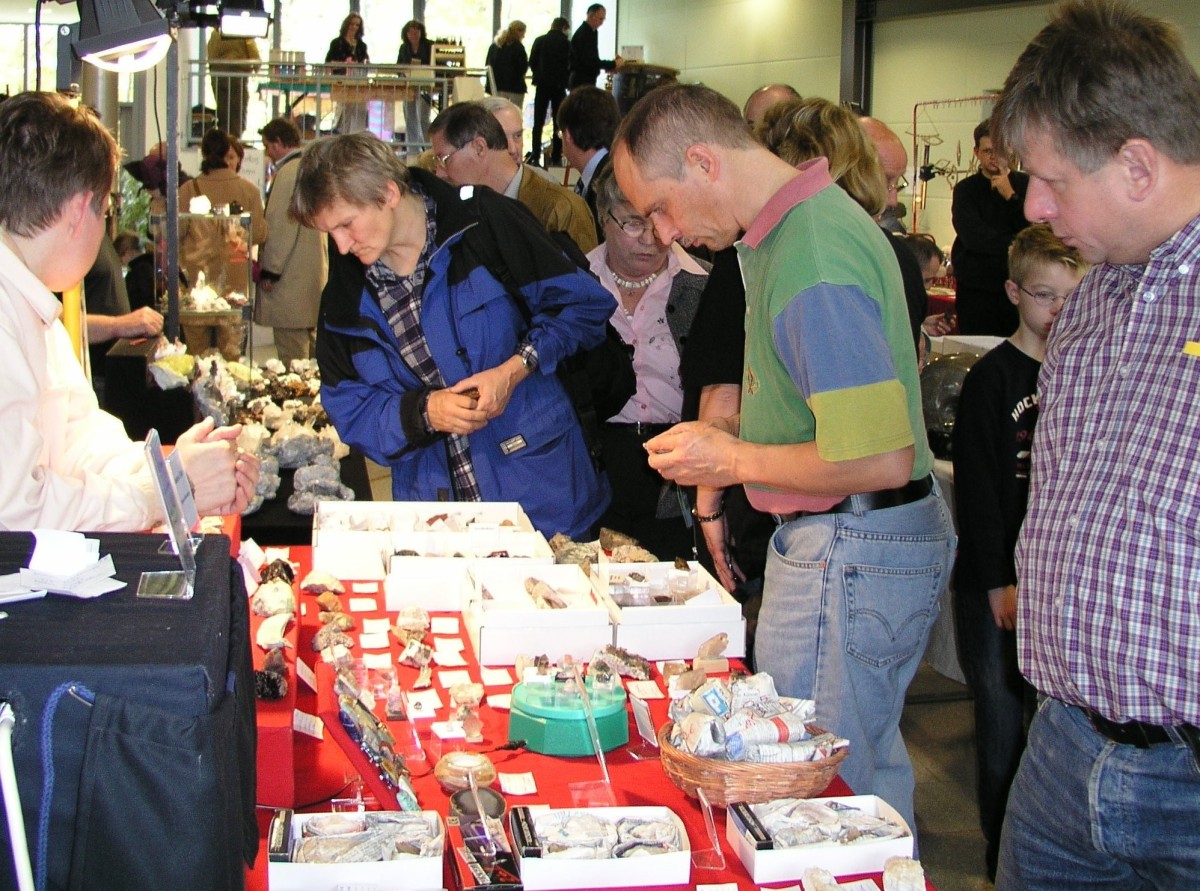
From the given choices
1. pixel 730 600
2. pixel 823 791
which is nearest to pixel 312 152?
pixel 730 600

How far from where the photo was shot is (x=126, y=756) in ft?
3.22

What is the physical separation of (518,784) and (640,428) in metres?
2.00

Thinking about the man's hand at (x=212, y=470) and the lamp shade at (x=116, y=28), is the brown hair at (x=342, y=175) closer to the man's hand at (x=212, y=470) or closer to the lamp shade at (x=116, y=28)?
the man's hand at (x=212, y=470)

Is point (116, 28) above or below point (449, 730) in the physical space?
above

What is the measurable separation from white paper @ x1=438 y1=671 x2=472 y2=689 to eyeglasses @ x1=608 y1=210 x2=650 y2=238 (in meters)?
1.72

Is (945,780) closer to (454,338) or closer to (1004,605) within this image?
(1004,605)

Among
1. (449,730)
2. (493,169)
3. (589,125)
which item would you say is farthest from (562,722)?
(589,125)

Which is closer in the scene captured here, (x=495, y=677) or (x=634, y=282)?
(x=495, y=677)

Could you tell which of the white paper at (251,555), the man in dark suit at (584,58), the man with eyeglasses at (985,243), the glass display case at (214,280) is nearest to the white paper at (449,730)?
the white paper at (251,555)

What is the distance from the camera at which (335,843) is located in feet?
4.89

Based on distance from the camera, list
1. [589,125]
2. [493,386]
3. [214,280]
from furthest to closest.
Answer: [214,280], [589,125], [493,386]

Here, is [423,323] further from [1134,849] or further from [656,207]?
[1134,849]

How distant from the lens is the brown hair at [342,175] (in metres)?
2.77

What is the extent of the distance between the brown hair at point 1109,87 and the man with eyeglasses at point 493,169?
299 cm
